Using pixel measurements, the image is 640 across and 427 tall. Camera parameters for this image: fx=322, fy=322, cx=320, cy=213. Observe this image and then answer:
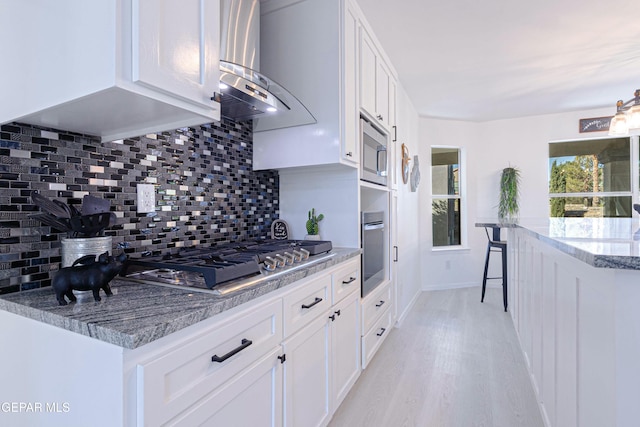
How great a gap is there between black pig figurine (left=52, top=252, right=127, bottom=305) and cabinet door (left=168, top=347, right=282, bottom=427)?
41 centimetres

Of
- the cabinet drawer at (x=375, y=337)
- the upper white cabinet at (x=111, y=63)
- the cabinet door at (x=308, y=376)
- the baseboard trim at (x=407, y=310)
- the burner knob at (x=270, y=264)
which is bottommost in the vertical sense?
the baseboard trim at (x=407, y=310)

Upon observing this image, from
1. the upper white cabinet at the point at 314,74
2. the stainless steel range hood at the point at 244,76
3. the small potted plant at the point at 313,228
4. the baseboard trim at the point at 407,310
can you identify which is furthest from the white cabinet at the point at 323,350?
the baseboard trim at the point at 407,310

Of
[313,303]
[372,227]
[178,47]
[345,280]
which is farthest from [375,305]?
[178,47]

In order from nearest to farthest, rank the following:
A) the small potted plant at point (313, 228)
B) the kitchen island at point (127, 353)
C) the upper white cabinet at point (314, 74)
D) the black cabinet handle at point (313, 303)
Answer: the kitchen island at point (127, 353) → the black cabinet handle at point (313, 303) → the upper white cabinet at point (314, 74) → the small potted plant at point (313, 228)

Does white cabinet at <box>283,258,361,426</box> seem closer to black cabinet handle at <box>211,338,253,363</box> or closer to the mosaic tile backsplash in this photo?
black cabinet handle at <box>211,338,253,363</box>

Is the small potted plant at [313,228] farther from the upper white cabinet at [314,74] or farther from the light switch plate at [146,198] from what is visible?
the light switch plate at [146,198]

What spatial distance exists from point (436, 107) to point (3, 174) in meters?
4.43

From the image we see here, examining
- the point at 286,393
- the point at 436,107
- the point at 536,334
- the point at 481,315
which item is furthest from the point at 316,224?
the point at 436,107

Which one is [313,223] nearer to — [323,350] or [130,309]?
[323,350]

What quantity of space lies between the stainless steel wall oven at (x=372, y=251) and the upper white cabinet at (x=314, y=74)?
0.52 metres

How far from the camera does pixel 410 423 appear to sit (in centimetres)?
181

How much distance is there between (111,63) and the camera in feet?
2.65

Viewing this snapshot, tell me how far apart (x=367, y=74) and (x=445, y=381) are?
88.5 inches

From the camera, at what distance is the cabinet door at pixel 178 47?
85cm
